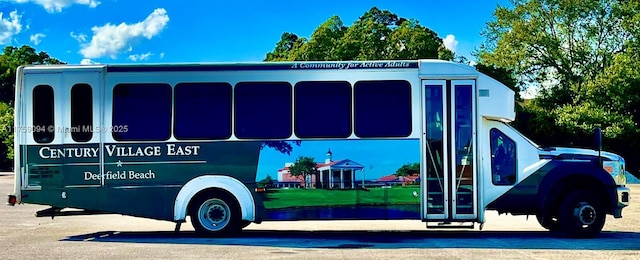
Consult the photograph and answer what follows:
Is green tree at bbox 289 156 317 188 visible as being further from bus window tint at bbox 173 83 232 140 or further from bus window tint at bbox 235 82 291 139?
bus window tint at bbox 173 83 232 140

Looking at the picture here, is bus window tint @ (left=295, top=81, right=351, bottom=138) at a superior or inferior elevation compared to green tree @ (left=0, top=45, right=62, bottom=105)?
inferior

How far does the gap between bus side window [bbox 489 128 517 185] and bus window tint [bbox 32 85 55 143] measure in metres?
7.36

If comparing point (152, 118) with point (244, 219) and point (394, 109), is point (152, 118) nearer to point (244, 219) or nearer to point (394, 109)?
point (244, 219)

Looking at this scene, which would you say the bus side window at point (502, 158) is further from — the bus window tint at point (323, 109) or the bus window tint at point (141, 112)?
the bus window tint at point (141, 112)

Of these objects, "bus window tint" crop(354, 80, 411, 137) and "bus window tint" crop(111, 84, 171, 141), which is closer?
"bus window tint" crop(354, 80, 411, 137)

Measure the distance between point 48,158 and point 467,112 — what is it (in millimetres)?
7010

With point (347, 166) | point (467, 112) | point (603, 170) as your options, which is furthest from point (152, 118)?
point (603, 170)

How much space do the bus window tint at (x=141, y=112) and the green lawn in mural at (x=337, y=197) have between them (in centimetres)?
212

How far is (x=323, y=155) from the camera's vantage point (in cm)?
1198

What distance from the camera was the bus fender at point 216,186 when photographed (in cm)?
1205

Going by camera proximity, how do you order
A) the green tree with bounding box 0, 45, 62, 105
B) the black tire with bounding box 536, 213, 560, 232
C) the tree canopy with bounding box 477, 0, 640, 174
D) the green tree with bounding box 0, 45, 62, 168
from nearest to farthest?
the black tire with bounding box 536, 213, 560, 232 → the tree canopy with bounding box 477, 0, 640, 174 → the green tree with bounding box 0, 45, 62, 168 → the green tree with bounding box 0, 45, 62, 105

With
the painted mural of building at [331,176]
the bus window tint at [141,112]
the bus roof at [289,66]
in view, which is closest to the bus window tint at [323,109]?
the bus roof at [289,66]

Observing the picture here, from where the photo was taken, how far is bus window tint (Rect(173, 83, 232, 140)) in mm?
12156

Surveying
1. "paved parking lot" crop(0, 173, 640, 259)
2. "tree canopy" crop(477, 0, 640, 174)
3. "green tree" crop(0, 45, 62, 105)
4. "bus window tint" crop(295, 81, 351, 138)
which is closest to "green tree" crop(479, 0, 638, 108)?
"tree canopy" crop(477, 0, 640, 174)
